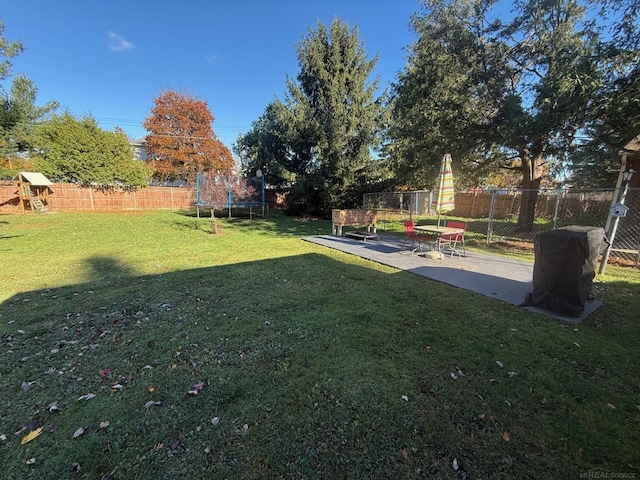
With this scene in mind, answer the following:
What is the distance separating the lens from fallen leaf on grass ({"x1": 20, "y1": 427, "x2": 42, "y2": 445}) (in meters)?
1.95

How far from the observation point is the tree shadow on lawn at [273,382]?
185 centimetres

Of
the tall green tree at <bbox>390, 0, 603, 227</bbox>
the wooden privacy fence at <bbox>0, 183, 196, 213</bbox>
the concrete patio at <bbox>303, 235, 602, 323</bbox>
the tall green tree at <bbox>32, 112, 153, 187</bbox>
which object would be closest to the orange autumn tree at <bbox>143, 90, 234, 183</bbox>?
the wooden privacy fence at <bbox>0, 183, 196, 213</bbox>

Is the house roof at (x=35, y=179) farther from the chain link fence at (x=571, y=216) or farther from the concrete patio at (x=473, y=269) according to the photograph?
the chain link fence at (x=571, y=216)

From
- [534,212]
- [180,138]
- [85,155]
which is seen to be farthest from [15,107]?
[534,212]

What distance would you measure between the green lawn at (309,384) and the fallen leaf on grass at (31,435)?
0.04m

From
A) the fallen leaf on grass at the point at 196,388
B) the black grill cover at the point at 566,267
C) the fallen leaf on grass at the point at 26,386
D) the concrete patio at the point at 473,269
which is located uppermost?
the black grill cover at the point at 566,267

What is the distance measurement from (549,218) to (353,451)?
19.2 m

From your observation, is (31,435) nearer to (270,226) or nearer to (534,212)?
(270,226)

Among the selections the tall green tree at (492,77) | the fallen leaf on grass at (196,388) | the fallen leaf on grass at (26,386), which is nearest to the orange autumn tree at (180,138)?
the tall green tree at (492,77)

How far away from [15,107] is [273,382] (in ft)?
48.1

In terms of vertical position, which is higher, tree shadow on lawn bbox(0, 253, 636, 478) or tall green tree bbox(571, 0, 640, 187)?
tall green tree bbox(571, 0, 640, 187)

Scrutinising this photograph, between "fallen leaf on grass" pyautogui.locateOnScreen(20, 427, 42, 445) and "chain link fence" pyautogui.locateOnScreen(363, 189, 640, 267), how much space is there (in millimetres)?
7665

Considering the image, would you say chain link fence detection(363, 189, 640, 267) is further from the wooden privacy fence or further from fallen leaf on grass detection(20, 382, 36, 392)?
the wooden privacy fence

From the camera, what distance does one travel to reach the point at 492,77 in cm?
934
